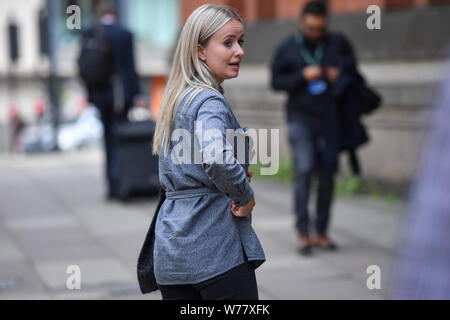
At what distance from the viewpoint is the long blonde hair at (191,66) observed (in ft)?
8.95

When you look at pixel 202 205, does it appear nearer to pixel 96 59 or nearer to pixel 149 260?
pixel 149 260

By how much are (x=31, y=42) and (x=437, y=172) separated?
41417 millimetres

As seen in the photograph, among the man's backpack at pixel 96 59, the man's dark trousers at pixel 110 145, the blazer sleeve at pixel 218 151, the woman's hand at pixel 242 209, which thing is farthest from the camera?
the man's dark trousers at pixel 110 145

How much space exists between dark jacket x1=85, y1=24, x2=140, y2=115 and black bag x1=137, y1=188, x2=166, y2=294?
19.0 feet

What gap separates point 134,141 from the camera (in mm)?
8773

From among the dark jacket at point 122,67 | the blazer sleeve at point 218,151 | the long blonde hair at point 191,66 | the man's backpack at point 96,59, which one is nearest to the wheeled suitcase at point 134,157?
the dark jacket at point 122,67

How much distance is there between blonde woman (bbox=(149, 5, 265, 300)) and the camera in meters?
2.68

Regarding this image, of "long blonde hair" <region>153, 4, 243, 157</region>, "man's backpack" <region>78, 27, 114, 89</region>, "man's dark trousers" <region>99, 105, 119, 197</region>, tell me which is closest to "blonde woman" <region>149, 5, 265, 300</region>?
"long blonde hair" <region>153, 4, 243, 157</region>

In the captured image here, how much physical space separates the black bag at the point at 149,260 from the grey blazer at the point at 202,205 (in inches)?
6.3

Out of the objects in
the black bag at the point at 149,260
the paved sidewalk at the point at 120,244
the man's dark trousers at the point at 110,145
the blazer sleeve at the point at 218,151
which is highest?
the blazer sleeve at the point at 218,151

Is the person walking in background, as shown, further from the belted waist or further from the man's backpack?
the belted waist

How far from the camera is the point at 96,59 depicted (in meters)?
8.54

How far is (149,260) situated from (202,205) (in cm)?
39

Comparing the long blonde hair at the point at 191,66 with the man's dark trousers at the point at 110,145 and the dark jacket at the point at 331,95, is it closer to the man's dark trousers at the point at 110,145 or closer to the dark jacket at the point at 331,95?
the dark jacket at the point at 331,95
